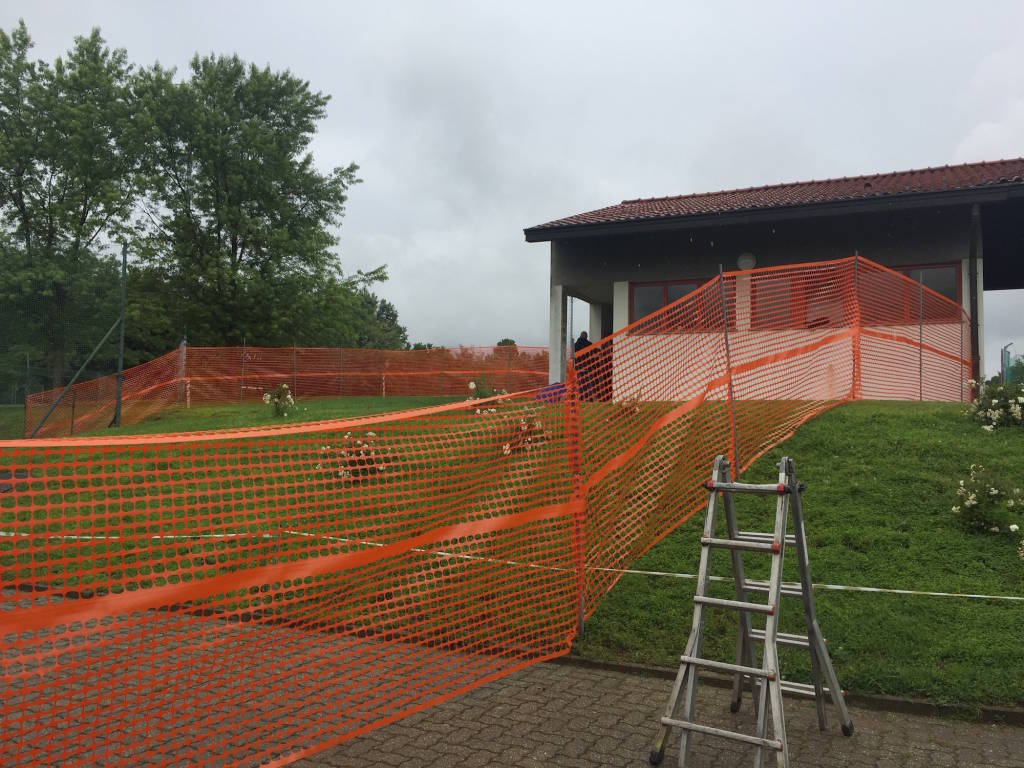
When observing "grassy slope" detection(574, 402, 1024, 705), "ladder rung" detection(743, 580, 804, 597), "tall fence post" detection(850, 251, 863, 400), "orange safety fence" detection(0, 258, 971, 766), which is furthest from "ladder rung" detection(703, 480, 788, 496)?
"tall fence post" detection(850, 251, 863, 400)

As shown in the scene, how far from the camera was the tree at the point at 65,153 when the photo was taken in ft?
100.0

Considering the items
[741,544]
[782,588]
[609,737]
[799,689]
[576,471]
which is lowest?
[609,737]

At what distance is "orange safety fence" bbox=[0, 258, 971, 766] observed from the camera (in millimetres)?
3338

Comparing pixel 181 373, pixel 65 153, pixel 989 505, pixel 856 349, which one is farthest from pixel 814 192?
pixel 65 153

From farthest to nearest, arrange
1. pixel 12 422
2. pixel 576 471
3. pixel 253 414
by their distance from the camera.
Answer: pixel 12 422 < pixel 253 414 < pixel 576 471

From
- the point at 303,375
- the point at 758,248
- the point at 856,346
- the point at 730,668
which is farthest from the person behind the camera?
the point at 303,375

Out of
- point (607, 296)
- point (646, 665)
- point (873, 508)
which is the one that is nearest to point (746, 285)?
point (873, 508)

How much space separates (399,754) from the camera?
12.0ft

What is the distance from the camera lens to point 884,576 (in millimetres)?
5645

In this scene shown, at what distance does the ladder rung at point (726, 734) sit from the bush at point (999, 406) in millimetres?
6443

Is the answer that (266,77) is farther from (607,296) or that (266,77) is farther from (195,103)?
(607,296)

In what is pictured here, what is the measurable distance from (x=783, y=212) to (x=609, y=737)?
1317 cm

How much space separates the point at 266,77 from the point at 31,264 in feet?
41.4

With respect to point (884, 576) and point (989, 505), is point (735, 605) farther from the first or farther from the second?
point (989, 505)
